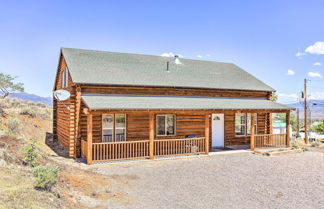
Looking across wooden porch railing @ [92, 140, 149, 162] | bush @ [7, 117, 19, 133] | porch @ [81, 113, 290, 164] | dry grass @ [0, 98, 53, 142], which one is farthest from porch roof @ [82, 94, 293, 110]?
bush @ [7, 117, 19, 133]

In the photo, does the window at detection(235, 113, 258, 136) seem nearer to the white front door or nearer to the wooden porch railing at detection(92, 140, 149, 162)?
the white front door

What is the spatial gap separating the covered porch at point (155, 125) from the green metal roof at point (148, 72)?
3.43ft

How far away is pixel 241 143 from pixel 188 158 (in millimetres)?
5854

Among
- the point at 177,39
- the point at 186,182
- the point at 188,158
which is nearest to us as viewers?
the point at 186,182

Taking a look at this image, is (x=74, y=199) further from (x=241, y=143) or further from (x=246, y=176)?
(x=241, y=143)

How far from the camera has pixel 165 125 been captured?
47.3 feet

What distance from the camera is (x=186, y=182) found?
27.8 feet

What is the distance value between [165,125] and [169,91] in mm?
2144

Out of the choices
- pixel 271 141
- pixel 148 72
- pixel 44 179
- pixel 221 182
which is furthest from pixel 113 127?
pixel 271 141

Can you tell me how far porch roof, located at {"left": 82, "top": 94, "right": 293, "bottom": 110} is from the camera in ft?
37.7

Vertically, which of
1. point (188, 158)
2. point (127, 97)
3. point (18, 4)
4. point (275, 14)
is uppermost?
point (275, 14)

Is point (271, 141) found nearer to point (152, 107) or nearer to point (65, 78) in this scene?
point (152, 107)

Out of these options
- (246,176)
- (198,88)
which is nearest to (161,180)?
(246,176)

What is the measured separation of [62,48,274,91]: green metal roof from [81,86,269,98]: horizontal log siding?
13.0 inches
